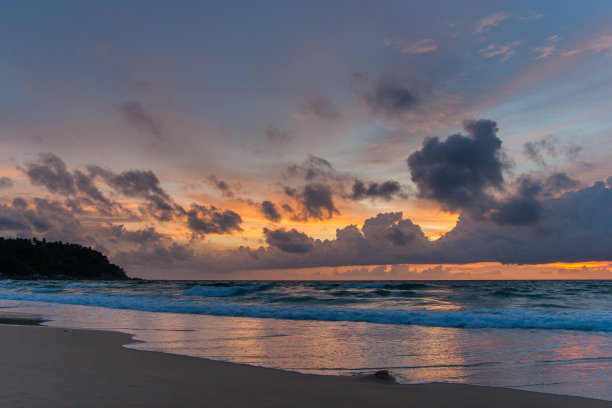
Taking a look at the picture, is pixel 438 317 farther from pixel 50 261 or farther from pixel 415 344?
pixel 50 261

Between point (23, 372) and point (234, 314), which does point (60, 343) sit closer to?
point (23, 372)

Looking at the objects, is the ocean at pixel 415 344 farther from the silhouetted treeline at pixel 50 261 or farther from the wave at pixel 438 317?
the silhouetted treeline at pixel 50 261

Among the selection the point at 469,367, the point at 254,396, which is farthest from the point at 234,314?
the point at 254,396

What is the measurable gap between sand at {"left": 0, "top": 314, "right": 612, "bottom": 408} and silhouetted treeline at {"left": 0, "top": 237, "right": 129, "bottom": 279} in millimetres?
131715

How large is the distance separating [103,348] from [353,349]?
5.11 m

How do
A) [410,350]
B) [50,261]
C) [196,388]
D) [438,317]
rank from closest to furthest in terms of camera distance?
[196,388] < [410,350] < [438,317] < [50,261]

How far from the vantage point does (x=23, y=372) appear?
5.69m

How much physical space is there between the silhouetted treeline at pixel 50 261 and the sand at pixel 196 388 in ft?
432

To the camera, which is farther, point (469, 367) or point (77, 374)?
point (469, 367)

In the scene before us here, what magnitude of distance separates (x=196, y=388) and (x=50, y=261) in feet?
527

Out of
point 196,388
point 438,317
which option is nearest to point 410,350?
point 196,388

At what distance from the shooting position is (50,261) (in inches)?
5551

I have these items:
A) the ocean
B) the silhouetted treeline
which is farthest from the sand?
the silhouetted treeline

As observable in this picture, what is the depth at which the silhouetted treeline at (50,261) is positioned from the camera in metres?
125
